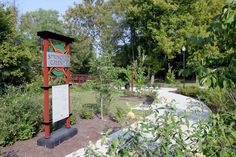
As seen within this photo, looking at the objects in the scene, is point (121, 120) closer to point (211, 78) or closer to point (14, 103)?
point (211, 78)

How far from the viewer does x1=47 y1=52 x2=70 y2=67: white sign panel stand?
5.83 m

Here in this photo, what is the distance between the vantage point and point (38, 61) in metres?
20.2

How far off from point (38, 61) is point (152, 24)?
11980 mm

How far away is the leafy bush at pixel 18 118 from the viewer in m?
5.62

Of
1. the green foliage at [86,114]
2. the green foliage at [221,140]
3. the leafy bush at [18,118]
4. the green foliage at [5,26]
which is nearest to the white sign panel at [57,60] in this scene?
the leafy bush at [18,118]

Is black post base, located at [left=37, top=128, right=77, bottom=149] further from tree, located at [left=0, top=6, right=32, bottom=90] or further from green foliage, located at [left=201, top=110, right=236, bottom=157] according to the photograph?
tree, located at [left=0, top=6, right=32, bottom=90]

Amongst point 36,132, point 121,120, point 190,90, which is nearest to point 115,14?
point 190,90

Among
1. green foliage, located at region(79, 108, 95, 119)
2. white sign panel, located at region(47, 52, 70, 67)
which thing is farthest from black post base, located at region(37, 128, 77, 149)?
green foliage, located at region(79, 108, 95, 119)

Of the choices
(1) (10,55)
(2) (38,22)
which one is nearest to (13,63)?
(1) (10,55)

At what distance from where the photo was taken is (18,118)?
6.02m

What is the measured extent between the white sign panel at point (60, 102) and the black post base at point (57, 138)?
337 mm

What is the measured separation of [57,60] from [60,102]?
3.27 feet

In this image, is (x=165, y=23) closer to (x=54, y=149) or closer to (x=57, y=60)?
(x=57, y=60)

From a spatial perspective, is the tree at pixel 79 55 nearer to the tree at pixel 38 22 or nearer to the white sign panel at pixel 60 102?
the tree at pixel 38 22
